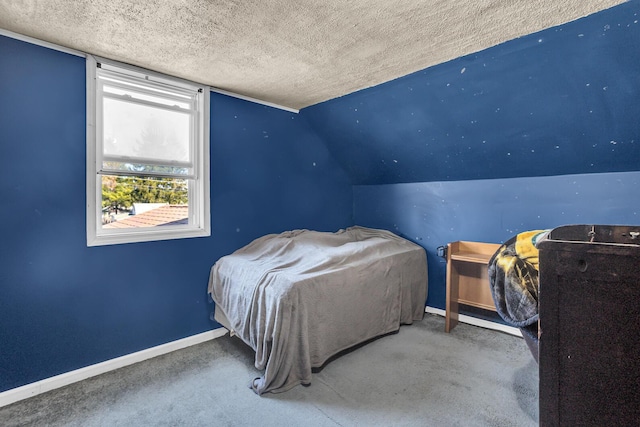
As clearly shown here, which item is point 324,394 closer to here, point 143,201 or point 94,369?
point 94,369

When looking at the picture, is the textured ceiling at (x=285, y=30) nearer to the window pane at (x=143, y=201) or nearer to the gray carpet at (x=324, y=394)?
the window pane at (x=143, y=201)

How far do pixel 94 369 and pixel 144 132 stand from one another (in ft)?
5.47

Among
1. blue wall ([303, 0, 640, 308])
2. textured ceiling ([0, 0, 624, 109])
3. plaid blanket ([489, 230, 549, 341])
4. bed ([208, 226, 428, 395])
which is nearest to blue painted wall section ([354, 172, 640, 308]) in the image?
blue wall ([303, 0, 640, 308])

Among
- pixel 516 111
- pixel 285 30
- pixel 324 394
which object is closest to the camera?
pixel 285 30

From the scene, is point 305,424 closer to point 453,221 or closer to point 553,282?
point 553,282

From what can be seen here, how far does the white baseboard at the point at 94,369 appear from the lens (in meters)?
1.86

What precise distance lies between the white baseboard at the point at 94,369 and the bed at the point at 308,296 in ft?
0.89

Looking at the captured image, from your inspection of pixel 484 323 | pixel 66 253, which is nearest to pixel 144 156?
pixel 66 253

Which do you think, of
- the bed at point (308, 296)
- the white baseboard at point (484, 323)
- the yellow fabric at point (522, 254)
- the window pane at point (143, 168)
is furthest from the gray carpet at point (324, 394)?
the window pane at point (143, 168)

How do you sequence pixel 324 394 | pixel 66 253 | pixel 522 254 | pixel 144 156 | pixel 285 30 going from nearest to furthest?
pixel 522 254 < pixel 285 30 < pixel 324 394 < pixel 66 253 < pixel 144 156

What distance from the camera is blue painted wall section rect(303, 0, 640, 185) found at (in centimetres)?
173

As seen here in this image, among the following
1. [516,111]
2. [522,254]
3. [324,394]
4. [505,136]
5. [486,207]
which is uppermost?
[516,111]

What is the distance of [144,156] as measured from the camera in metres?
2.37

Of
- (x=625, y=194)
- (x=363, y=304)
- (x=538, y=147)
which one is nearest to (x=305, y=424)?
(x=363, y=304)
